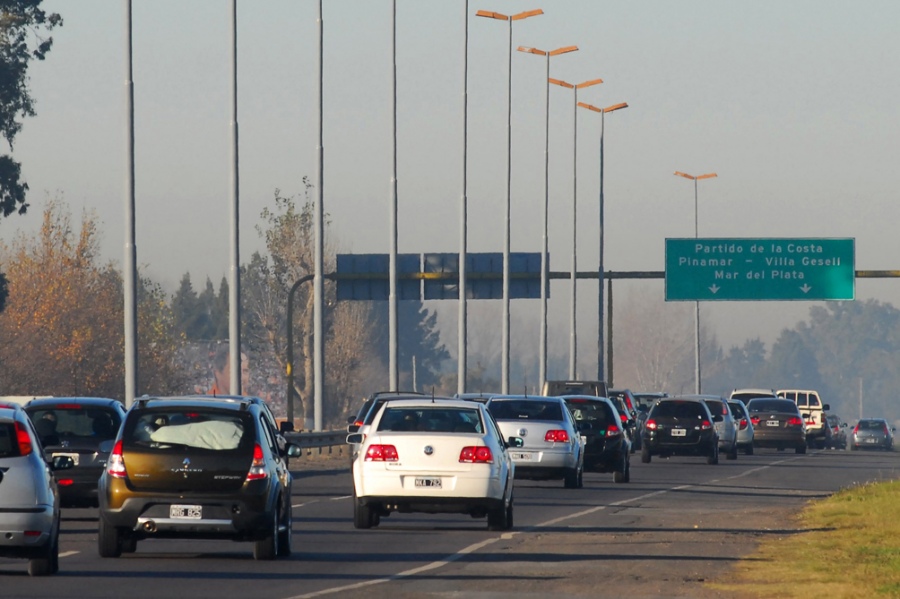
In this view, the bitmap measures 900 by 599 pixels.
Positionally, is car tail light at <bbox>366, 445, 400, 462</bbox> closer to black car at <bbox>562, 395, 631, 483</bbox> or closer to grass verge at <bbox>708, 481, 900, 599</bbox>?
grass verge at <bbox>708, 481, 900, 599</bbox>

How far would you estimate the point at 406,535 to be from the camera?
23062 mm

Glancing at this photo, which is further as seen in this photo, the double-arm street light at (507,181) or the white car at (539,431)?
the double-arm street light at (507,181)

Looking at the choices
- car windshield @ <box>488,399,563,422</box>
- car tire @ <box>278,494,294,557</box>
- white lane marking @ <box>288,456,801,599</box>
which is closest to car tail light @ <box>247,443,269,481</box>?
car tire @ <box>278,494,294,557</box>

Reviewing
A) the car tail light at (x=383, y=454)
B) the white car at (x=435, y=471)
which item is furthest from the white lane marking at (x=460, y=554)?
the car tail light at (x=383, y=454)

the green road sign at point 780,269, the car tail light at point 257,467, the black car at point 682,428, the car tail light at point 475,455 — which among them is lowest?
the black car at point 682,428

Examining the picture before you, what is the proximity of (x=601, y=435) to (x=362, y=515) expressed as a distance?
14179 mm

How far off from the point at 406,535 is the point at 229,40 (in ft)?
70.8

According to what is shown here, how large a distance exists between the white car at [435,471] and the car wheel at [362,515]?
3.5 inches

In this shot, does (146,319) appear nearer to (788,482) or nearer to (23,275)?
(23,275)

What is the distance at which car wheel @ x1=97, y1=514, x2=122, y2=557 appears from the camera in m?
A: 18.8

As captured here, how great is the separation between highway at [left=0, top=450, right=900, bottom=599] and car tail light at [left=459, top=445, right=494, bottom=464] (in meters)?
0.84

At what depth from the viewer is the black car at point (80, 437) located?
24078mm

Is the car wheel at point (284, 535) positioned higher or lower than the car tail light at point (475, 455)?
lower

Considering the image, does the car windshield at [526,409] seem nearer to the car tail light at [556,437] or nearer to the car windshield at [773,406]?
the car tail light at [556,437]
